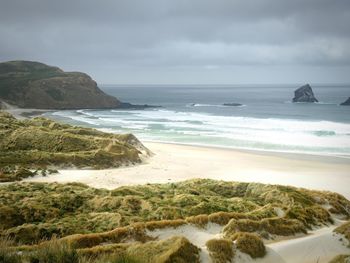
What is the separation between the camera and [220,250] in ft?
35.2

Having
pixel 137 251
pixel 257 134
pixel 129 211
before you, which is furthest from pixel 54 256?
pixel 257 134

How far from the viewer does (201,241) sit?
12.1 m

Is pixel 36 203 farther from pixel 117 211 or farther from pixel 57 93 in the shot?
pixel 57 93

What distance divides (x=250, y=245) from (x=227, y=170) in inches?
759

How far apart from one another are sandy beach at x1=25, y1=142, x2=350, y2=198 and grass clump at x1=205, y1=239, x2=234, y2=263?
1286cm

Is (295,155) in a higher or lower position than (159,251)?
lower

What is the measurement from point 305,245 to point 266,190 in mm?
7028

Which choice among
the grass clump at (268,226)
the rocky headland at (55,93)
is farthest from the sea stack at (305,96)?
the grass clump at (268,226)

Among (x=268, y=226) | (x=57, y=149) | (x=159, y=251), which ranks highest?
(x=159, y=251)

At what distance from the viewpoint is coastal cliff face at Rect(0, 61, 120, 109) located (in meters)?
111

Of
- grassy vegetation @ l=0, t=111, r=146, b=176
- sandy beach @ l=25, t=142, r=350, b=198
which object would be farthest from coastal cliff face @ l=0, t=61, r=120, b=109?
sandy beach @ l=25, t=142, r=350, b=198

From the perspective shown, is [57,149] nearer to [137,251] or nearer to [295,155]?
[295,155]

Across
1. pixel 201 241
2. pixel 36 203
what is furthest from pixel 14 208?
pixel 201 241

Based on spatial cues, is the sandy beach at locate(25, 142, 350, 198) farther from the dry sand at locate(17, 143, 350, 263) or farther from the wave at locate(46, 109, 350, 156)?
the wave at locate(46, 109, 350, 156)
